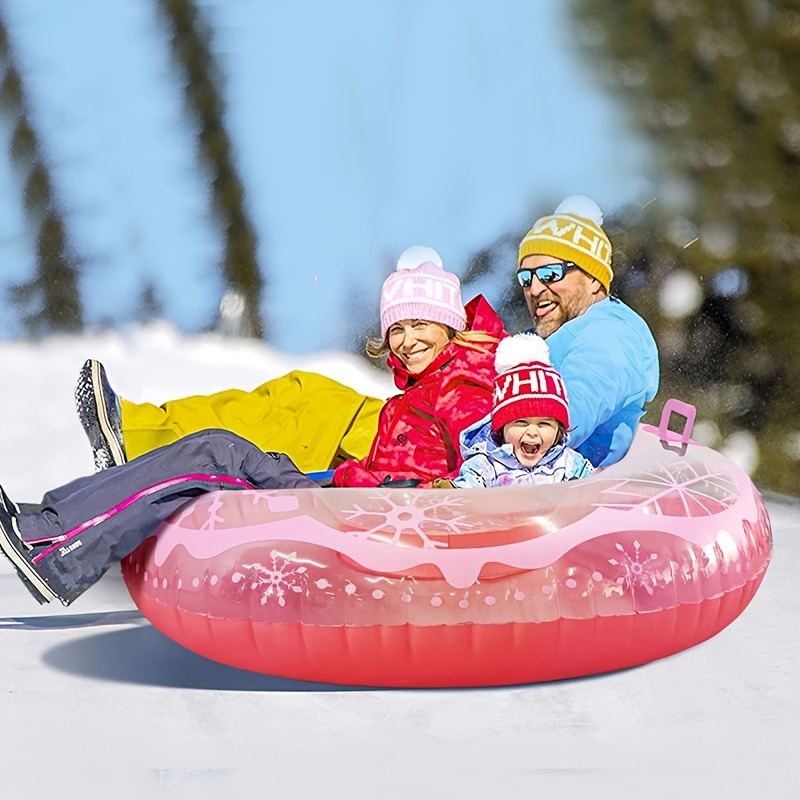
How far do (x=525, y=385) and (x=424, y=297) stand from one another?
418 mm

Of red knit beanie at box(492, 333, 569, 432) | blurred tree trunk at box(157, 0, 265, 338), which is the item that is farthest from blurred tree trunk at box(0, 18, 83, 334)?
red knit beanie at box(492, 333, 569, 432)

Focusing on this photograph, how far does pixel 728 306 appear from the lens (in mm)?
5457

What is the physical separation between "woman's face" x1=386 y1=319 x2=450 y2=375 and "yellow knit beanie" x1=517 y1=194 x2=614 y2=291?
33 centimetres

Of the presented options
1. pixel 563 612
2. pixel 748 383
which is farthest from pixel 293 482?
pixel 748 383

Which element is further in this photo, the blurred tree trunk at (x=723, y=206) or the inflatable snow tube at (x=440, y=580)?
the blurred tree trunk at (x=723, y=206)

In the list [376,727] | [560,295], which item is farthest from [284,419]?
[376,727]

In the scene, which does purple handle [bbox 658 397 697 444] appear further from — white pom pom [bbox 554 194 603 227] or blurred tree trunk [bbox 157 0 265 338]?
blurred tree trunk [bbox 157 0 265 338]

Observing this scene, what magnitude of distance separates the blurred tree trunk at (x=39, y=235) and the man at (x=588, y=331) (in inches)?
130

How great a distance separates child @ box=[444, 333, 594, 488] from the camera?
2.18m

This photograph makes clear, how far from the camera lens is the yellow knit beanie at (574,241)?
8.77 ft

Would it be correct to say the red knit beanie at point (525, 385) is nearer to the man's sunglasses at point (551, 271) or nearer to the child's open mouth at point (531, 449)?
the child's open mouth at point (531, 449)

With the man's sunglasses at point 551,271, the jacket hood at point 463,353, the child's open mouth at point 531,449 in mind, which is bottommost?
the child's open mouth at point 531,449

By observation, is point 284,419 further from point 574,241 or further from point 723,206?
point 723,206

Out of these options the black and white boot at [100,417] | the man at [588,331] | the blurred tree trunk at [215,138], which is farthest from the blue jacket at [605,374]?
the blurred tree trunk at [215,138]
